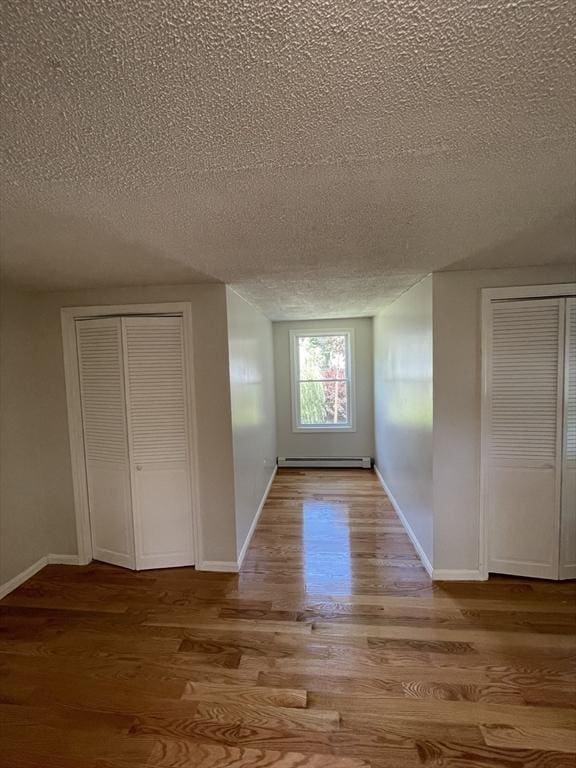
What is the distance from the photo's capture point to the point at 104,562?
2895mm

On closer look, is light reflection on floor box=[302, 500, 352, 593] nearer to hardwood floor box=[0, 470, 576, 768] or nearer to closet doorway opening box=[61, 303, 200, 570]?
hardwood floor box=[0, 470, 576, 768]

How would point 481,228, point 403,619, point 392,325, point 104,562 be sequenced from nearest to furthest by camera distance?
point 481,228, point 403,619, point 104,562, point 392,325

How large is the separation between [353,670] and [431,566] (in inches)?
42.9

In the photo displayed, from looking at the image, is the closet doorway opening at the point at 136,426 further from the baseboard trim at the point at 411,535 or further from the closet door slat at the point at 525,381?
the closet door slat at the point at 525,381

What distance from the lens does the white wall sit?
281 centimetres

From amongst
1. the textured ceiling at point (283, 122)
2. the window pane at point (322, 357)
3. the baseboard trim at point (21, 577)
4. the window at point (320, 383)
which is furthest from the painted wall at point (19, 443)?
the window pane at point (322, 357)

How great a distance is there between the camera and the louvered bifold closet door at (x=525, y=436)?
2377 millimetres

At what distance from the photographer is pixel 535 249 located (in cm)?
200

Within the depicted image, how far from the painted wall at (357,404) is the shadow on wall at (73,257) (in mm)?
2859

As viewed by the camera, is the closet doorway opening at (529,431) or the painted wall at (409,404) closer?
the closet doorway opening at (529,431)

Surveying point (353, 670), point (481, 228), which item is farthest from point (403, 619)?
point (481, 228)

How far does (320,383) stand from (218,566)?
322 cm

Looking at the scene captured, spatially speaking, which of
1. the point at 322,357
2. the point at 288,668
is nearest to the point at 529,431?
the point at 288,668

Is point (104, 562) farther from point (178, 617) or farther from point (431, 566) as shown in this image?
point (431, 566)
